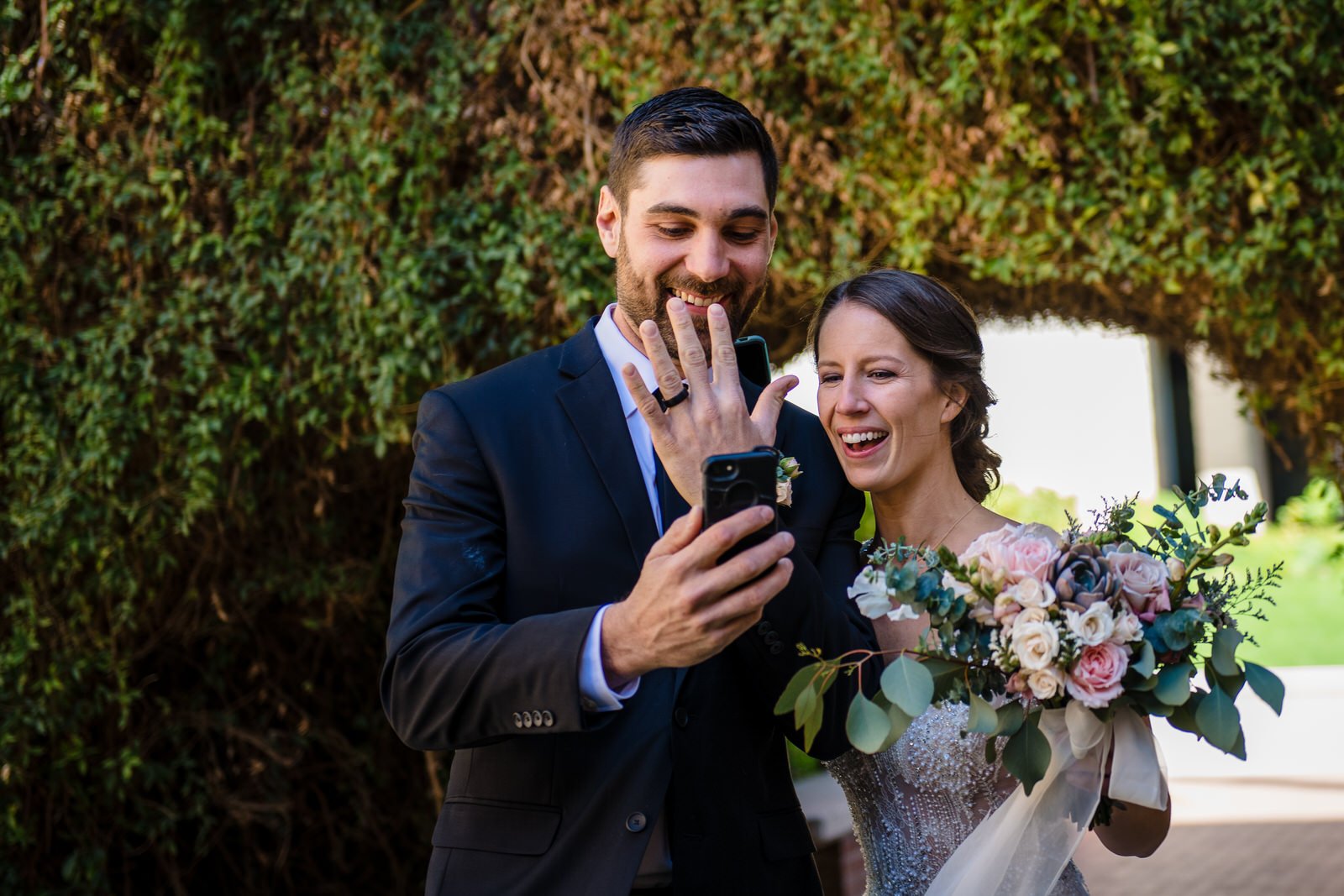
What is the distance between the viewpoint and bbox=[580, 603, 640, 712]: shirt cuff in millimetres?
1920

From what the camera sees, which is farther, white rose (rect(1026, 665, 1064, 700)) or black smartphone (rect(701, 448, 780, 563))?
white rose (rect(1026, 665, 1064, 700))

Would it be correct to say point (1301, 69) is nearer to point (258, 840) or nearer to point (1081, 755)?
point (1081, 755)

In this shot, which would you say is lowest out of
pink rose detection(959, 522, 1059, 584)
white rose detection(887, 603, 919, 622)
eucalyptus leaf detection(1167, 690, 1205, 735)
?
eucalyptus leaf detection(1167, 690, 1205, 735)

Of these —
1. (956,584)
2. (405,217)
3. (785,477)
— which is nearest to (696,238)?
(785,477)

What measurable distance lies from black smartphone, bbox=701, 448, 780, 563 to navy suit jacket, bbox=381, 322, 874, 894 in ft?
0.91

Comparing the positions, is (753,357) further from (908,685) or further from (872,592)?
(908,685)

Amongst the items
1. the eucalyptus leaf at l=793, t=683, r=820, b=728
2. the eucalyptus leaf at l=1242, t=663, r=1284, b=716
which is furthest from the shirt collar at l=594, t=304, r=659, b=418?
the eucalyptus leaf at l=1242, t=663, r=1284, b=716

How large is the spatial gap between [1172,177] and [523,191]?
1946 mm

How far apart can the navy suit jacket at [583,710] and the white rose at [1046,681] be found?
30 centimetres

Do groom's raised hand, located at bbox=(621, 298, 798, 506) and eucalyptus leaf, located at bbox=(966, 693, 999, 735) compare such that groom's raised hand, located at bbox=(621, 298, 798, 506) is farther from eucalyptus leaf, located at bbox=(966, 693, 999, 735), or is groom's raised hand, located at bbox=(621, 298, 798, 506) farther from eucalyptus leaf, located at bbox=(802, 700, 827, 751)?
eucalyptus leaf, located at bbox=(966, 693, 999, 735)

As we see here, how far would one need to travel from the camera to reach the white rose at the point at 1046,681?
6.79ft

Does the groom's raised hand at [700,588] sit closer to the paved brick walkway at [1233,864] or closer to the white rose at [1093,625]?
the white rose at [1093,625]

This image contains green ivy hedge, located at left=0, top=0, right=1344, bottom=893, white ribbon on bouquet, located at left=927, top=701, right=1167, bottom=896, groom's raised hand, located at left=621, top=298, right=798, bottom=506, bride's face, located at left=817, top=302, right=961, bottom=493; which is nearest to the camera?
groom's raised hand, located at left=621, top=298, right=798, bottom=506

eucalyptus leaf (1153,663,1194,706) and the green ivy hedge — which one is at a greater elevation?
the green ivy hedge
